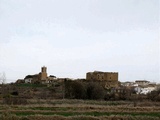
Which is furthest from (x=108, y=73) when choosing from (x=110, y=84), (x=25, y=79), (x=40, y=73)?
(x=25, y=79)

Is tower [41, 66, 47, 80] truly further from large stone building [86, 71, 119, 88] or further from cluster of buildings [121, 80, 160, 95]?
cluster of buildings [121, 80, 160, 95]

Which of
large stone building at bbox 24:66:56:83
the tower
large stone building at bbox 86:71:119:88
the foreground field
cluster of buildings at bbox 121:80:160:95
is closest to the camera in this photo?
the foreground field

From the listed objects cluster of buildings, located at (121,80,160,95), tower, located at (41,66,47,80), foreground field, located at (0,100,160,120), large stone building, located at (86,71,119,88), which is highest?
tower, located at (41,66,47,80)

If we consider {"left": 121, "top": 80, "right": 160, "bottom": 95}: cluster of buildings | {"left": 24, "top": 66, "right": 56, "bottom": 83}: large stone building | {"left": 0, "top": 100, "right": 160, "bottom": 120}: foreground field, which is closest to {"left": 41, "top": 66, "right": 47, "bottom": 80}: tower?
{"left": 24, "top": 66, "right": 56, "bottom": 83}: large stone building

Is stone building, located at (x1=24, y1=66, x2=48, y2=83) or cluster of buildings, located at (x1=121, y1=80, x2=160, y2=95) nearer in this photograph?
cluster of buildings, located at (x1=121, y1=80, x2=160, y2=95)

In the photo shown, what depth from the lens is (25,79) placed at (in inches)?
5428

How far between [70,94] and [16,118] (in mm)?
49123

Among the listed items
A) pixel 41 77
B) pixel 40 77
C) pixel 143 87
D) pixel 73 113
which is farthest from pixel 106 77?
pixel 73 113

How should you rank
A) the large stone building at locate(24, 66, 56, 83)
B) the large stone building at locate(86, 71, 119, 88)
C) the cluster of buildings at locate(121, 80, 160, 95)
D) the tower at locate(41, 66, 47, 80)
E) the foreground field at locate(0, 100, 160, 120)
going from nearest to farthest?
the foreground field at locate(0, 100, 160, 120) < the cluster of buildings at locate(121, 80, 160, 95) < the large stone building at locate(86, 71, 119, 88) < the large stone building at locate(24, 66, 56, 83) < the tower at locate(41, 66, 47, 80)

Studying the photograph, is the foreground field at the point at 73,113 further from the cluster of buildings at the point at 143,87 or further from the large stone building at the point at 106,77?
the large stone building at the point at 106,77

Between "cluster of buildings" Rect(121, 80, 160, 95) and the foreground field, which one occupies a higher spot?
"cluster of buildings" Rect(121, 80, 160, 95)

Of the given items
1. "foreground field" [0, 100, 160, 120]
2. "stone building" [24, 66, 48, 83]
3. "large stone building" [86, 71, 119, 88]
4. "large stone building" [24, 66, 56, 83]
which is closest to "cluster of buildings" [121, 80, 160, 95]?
"large stone building" [86, 71, 119, 88]

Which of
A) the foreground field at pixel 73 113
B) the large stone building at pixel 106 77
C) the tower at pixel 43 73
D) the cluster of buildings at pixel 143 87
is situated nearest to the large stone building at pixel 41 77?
the tower at pixel 43 73

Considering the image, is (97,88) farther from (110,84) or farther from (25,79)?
(25,79)
